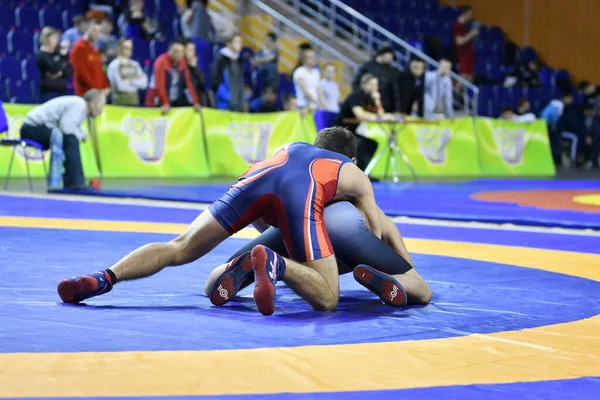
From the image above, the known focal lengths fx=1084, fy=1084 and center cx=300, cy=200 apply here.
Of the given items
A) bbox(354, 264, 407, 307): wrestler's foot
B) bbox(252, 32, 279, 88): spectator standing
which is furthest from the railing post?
bbox(354, 264, 407, 307): wrestler's foot

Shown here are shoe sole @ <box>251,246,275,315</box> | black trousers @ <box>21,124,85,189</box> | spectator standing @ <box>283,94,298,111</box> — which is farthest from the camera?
spectator standing @ <box>283,94,298,111</box>

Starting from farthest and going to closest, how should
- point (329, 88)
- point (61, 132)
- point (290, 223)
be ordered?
point (329, 88) < point (61, 132) < point (290, 223)

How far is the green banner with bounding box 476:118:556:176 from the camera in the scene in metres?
17.2

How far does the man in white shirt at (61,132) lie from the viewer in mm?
11031

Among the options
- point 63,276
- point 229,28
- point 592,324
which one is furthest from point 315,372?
point 229,28

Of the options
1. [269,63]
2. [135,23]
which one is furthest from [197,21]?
[269,63]

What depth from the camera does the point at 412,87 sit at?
15.3 meters

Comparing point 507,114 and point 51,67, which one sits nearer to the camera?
point 51,67

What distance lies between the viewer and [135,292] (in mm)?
4965

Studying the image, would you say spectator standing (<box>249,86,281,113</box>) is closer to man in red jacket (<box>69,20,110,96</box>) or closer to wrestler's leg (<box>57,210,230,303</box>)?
man in red jacket (<box>69,20,110,96</box>)

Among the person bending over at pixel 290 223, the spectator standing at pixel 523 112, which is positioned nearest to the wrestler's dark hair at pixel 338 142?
the person bending over at pixel 290 223

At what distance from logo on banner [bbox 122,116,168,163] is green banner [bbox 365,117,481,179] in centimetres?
308

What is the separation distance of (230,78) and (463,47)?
21.3ft

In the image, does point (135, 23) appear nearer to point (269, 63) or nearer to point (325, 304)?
point (269, 63)
